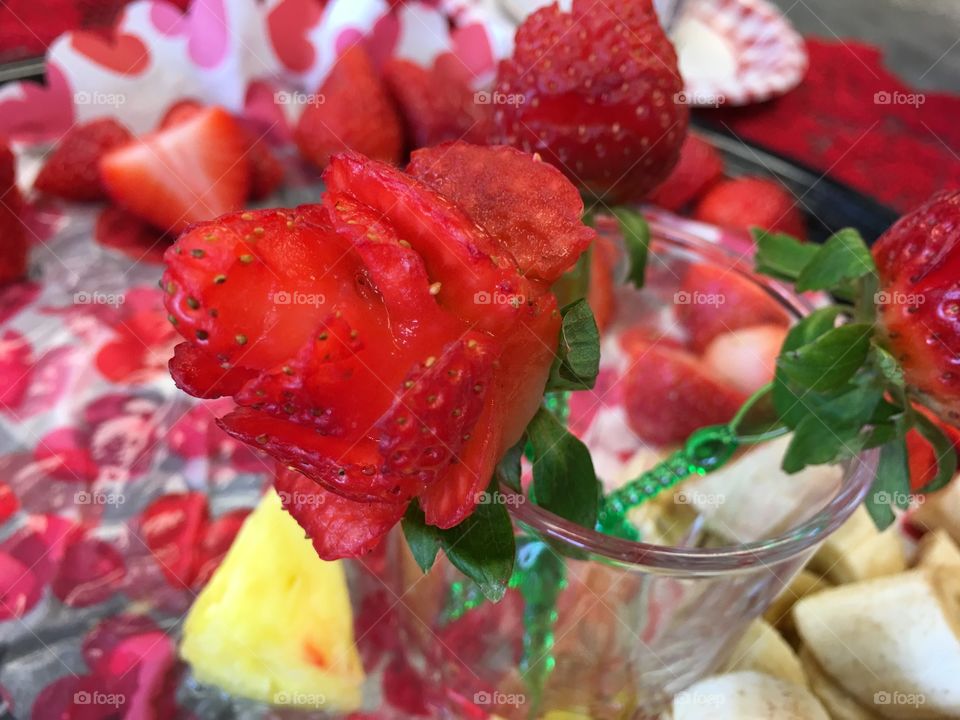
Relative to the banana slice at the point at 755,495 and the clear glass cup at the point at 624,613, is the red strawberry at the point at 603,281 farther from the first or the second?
the banana slice at the point at 755,495

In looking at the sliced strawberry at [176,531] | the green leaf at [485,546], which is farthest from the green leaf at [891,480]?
the sliced strawberry at [176,531]

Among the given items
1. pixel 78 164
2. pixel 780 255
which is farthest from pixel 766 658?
pixel 78 164

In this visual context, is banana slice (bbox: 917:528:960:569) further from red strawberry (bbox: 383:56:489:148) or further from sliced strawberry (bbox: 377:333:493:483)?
red strawberry (bbox: 383:56:489:148)

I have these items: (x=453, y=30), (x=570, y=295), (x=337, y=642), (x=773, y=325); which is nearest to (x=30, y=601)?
(x=337, y=642)

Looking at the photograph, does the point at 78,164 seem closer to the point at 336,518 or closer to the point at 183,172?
the point at 183,172

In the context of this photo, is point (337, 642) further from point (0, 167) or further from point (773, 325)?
point (0, 167)
